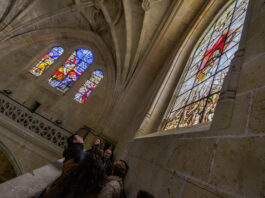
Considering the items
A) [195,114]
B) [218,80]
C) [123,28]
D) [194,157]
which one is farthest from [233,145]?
[123,28]

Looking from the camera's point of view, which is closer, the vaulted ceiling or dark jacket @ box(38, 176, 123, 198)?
dark jacket @ box(38, 176, 123, 198)

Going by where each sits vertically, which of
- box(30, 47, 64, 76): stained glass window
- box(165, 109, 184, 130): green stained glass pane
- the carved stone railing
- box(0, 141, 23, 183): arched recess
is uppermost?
box(30, 47, 64, 76): stained glass window

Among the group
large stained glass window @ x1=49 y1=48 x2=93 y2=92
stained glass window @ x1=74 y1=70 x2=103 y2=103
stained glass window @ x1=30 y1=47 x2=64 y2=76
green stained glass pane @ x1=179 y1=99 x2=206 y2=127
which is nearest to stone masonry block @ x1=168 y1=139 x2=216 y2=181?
green stained glass pane @ x1=179 y1=99 x2=206 y2=127

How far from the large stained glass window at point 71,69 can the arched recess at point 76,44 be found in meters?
0.26

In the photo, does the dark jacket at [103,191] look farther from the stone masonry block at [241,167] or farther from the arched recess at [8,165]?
the arched recess at [8,165]

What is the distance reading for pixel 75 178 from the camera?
107 centimetres

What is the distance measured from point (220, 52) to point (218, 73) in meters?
0.63

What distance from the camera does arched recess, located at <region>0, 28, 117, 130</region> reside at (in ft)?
22.1

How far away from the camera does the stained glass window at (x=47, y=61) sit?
692cm

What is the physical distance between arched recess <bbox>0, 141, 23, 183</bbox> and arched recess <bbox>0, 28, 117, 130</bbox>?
9.77 ft

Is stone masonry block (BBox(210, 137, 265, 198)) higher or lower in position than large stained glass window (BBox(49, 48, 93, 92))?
lower

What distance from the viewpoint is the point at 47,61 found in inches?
289

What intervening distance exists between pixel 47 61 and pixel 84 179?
26.6 feet

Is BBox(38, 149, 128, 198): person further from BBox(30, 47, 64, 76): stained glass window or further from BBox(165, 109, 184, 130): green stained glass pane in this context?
BBox(30, 47, 64, 76): stained glass window
